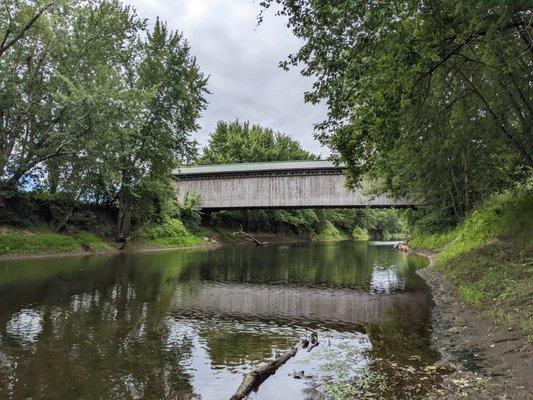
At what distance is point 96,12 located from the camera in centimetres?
3164

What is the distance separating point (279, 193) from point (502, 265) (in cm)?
3616

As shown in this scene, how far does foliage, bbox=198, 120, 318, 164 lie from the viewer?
6760 cm

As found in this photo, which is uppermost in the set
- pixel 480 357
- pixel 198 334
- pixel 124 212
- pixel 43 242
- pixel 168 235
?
pixel 124 212

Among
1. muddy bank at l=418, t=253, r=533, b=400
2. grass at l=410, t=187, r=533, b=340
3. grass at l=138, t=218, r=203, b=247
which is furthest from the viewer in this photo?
grass at l=138, t=218, r=203, b=247

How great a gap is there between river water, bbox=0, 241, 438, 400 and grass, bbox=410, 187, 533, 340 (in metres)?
1.55

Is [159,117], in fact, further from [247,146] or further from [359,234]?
[359,234]

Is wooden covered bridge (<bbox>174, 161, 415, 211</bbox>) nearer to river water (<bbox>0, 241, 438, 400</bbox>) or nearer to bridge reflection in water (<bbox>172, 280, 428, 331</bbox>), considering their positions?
river water (<bbox>0, 241, 438, 400</bbox>)

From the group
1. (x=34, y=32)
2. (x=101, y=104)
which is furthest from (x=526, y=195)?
(x=34, y=32)

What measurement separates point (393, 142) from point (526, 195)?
25.9ft


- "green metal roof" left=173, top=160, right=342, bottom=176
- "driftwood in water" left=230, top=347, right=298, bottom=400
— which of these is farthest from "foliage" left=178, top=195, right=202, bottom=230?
"driftwood in water" left=230, top=347, right=298, bottom=400

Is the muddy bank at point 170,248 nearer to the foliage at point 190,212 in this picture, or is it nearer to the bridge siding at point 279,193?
the foliage at point 190,212

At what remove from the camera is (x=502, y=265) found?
13414 mm

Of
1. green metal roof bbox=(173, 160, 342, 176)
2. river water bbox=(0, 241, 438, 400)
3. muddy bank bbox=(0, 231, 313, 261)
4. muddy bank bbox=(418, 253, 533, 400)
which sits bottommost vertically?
river water bbox=(0, 241, 438, 400)

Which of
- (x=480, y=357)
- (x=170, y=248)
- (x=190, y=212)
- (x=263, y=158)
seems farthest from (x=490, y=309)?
(x=263, y=158)
